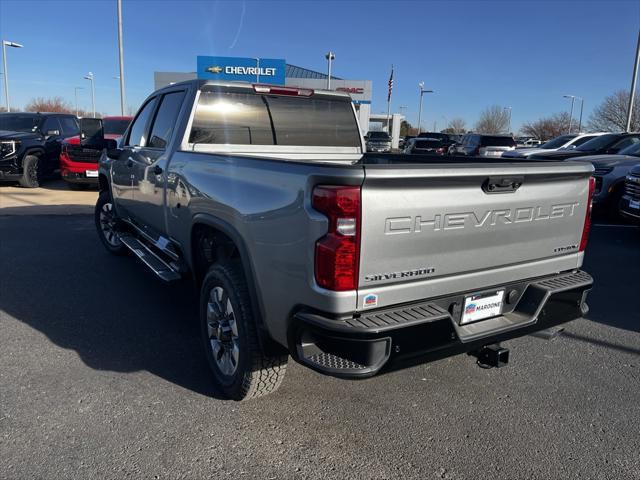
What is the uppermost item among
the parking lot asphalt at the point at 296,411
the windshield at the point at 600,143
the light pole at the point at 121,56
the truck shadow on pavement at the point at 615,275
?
the light pole at the point at 121,56

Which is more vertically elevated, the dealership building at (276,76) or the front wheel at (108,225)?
the dealership building at (276,76)

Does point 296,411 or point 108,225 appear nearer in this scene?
point 296,411

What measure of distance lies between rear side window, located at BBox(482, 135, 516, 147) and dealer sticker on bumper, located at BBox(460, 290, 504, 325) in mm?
18168

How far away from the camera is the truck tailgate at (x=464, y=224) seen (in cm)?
240

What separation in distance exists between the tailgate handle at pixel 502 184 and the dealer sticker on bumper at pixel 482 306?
23.1 inches

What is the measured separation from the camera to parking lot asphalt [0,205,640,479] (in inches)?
105

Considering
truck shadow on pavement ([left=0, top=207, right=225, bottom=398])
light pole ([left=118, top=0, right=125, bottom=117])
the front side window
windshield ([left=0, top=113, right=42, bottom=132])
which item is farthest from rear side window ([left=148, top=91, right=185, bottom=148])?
light pole ([left=118, top=0, right=125, bottom=117])

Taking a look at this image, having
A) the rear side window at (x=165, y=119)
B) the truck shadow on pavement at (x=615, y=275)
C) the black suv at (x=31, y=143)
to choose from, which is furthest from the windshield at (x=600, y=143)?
the black suv at (x=31, y=143)

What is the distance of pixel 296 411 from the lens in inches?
126

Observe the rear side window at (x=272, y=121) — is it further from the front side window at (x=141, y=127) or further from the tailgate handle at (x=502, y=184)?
the tailgate handle at (x=502, y=184)

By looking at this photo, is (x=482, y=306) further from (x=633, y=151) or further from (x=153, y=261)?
(x=633, y=151)

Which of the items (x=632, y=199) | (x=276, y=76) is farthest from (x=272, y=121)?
(x=276, y=76)

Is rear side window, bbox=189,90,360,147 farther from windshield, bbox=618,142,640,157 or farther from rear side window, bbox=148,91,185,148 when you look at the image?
windshield, bbox=618,142,640,157

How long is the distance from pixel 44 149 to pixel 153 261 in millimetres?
10616
